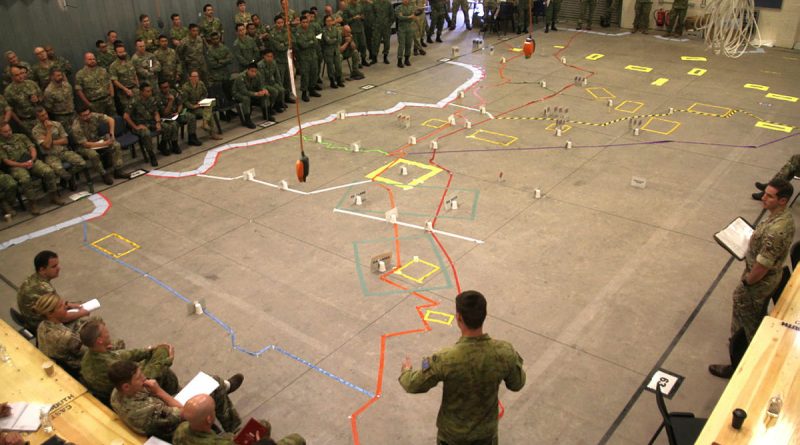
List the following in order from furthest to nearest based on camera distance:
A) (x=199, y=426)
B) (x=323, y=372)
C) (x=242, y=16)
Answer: (x=242, y=16), (x=323, y=372), (x=199, y=426)

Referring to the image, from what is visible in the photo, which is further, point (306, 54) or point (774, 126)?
point (306, 54)

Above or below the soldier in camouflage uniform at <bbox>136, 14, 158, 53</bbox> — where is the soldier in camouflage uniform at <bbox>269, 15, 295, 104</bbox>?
below

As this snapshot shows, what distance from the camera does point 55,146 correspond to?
9625 millimetres

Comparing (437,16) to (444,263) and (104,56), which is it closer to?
(104,56)

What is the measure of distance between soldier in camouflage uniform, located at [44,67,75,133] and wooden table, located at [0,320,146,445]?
6.19 m

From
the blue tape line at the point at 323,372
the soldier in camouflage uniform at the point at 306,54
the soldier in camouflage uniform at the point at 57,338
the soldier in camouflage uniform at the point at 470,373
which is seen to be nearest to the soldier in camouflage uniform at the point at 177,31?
the soldier in camouflage uniform at the point at 306,54

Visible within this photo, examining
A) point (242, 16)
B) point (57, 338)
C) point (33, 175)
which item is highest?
point (242, 16)

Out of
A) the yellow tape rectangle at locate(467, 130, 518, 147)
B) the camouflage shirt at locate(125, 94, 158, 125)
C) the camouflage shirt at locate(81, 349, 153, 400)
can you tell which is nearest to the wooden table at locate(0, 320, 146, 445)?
the camouflage shirt at locate(81, 349, 153, 400)

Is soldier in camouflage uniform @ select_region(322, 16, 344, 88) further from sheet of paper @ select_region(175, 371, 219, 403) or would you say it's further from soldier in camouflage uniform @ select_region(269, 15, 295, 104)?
sheet of paper @ select_region(175, 371, 219, 403)

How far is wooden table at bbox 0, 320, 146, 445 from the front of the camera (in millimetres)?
4500

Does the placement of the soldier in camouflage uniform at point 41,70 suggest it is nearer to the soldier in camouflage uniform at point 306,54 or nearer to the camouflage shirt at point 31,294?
the soldier in camouflage uniform at point 306,54

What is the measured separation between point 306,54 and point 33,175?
6324mm

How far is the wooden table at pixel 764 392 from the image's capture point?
4016mm

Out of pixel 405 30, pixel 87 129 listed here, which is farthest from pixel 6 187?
pixel 405 30
